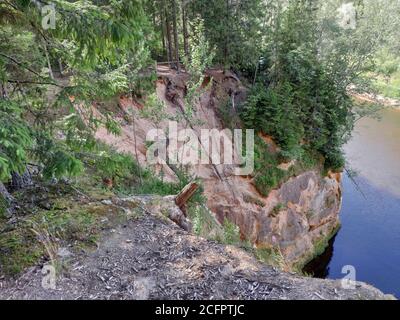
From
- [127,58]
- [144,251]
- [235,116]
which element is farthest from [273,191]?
[144,251]

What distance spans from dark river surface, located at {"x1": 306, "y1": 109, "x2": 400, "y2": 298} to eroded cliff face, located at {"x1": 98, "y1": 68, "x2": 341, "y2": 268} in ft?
3.02

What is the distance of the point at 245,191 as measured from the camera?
14.5 m

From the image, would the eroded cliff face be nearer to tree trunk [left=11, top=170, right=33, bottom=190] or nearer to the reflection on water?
the reflection on water

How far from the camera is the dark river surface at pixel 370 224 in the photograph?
53.1ft

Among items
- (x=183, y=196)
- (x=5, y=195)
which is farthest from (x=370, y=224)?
(x=5, y=195)

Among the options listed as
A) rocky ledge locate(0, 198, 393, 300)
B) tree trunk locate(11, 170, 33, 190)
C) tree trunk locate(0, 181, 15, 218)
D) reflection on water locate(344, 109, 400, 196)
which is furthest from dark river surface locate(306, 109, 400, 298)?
tree trunk locate(0, 181, 15, 218)

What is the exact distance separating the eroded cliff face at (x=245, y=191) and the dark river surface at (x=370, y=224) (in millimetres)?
920

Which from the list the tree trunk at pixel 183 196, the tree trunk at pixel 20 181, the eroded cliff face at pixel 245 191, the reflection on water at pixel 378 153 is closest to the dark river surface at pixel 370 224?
the reflection on water at pixel 378 153

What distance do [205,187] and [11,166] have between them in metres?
10.2

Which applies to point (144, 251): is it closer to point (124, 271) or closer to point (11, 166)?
point (124, 271)

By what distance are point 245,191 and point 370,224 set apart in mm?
8337

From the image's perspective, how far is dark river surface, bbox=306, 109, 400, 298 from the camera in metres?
16.2

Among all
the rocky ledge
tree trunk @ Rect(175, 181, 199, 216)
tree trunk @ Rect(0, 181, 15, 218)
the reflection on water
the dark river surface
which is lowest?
the dark river surface

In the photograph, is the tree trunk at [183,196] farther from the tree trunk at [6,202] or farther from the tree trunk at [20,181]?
the tree trunk at [6,202]
